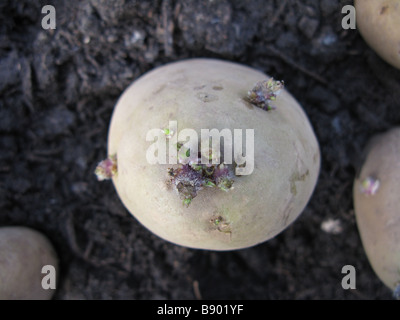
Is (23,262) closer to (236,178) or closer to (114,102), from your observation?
(114,102)

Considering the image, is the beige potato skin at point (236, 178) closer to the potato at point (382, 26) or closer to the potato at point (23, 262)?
the potato at point (382, 26)

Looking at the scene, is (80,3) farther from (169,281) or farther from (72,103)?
(169,281)

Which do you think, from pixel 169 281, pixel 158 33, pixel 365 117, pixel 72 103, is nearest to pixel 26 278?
pixel 169 281

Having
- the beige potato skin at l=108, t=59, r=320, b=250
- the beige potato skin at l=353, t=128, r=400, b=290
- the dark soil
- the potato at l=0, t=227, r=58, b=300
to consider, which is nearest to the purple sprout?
the beige potato skin at l=108, t=59, r=320, b=250

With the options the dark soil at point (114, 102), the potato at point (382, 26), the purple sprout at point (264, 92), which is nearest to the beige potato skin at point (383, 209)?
the dark soil at point (114, 102)

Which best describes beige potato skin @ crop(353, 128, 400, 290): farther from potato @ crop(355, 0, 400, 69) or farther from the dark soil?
potato @ crop(355, 0, 400, 69)

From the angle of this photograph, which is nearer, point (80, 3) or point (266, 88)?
point (266, 88)
